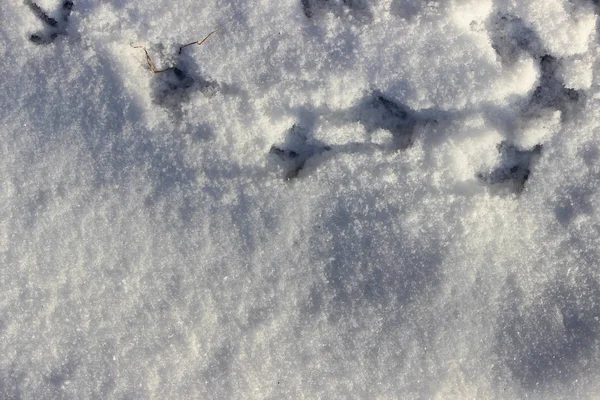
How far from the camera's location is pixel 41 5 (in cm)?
145

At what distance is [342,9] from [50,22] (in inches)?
35.6

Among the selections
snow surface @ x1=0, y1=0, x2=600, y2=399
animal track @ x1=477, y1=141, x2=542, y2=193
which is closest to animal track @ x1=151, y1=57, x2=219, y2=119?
snow surface @ x1=0, y1=0, x2=600, y2=399

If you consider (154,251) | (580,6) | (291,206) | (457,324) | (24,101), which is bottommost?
(457,324)

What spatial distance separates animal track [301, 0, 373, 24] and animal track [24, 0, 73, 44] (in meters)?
0.74

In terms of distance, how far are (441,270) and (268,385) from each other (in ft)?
2.01

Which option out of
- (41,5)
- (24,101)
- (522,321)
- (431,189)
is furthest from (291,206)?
(41,5)

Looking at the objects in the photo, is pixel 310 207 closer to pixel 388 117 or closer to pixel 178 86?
pixel 388 117

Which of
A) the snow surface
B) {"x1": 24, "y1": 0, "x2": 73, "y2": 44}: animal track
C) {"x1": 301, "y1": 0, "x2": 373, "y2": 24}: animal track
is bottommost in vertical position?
the snow surface

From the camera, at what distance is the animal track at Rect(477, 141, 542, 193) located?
1.39 meters

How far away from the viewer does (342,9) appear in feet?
4.67

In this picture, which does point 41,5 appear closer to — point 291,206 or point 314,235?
point 291,206

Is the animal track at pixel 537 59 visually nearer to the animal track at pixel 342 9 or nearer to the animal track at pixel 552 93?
the animal track at pixel 552 93

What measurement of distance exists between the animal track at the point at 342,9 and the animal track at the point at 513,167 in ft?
A: 1.86

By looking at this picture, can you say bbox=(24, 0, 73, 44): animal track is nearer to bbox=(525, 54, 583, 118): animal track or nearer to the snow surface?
the snow surface
